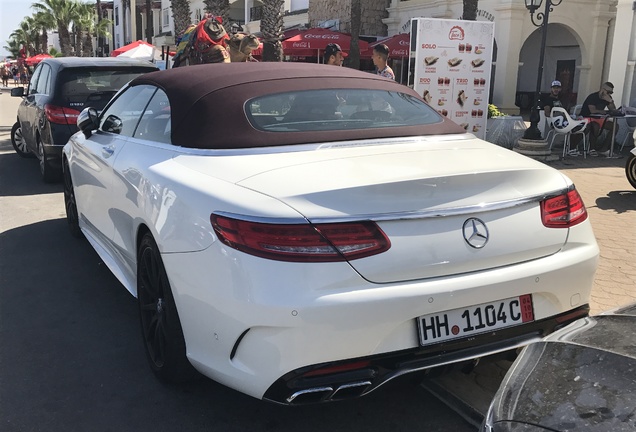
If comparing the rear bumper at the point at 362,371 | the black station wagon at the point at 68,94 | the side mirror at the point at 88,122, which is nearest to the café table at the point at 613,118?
the black station wagon at the point at 68,94

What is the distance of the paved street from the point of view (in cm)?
293

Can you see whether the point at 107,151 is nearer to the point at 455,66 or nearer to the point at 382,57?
the point at 382,57

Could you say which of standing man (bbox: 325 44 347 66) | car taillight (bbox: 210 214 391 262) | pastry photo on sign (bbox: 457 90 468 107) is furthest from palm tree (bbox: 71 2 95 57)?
car taillight (bbox: 210 214 391 262)

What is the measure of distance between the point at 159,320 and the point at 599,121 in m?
11.1

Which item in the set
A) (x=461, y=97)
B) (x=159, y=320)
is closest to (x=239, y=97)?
(x=159, y=320)

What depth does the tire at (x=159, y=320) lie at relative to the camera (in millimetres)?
2916

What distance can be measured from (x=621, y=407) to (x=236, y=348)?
1.43 m

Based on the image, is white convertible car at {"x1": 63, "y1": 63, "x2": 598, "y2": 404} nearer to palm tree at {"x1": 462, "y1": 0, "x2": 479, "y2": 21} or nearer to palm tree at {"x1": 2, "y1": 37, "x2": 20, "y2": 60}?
palm tree at {"x1": 462, "y1": 0, "x2": 479, "y2": 21}

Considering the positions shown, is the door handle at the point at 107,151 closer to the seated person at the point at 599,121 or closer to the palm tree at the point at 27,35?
the seated person at the point at 599,121

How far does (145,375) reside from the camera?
3367mm

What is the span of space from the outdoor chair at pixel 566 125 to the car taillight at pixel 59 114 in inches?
342

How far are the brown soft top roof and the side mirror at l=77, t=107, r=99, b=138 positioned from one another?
1047 mm

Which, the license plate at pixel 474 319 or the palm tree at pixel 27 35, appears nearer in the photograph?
the license plate at pixel 474 319

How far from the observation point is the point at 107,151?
415cm
